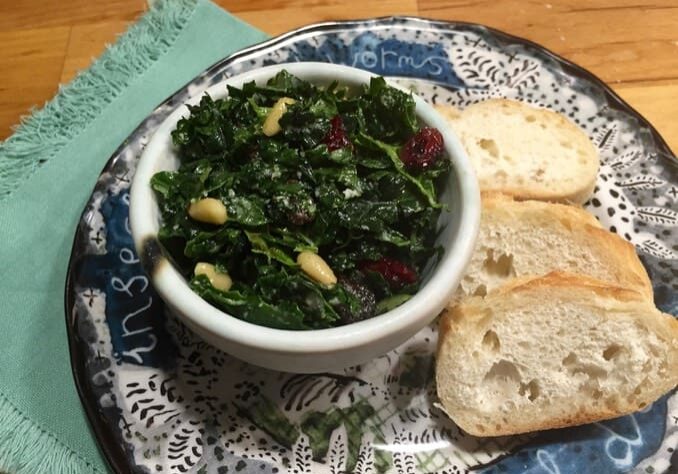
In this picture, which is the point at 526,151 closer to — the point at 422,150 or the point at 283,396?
the point at 422,150

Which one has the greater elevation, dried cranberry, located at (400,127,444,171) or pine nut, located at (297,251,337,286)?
dried cranberry, located at (400,127,444,171)

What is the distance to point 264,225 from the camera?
6.15ft

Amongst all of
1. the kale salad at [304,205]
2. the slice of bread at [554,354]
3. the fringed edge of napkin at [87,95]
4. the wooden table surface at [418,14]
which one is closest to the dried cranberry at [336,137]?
the kale salad at [304,205]

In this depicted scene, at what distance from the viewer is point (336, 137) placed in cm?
198

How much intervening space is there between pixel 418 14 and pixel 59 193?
6.52 ft

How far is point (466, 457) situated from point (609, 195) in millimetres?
1203

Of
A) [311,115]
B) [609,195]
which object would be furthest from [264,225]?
[609,195]

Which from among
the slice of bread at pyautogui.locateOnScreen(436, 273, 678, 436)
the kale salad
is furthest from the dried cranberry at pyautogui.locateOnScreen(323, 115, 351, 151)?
the slice of bread at pyautogui.locateOnScreen(436, 273, 678, 436)

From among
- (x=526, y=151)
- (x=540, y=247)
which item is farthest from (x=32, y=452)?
(x=526, y=151)

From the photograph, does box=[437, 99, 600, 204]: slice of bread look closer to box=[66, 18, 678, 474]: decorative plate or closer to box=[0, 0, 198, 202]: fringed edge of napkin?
box=[66, 18, 678, 474]: decorative plate

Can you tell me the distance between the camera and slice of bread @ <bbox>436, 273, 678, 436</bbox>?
6.57ft

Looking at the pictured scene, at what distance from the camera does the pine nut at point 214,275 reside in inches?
70.7

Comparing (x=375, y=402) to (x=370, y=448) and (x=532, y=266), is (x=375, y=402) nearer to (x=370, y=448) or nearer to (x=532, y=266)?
(x=370, y=448)

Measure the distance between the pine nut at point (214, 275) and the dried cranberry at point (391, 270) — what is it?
1.28 ft
